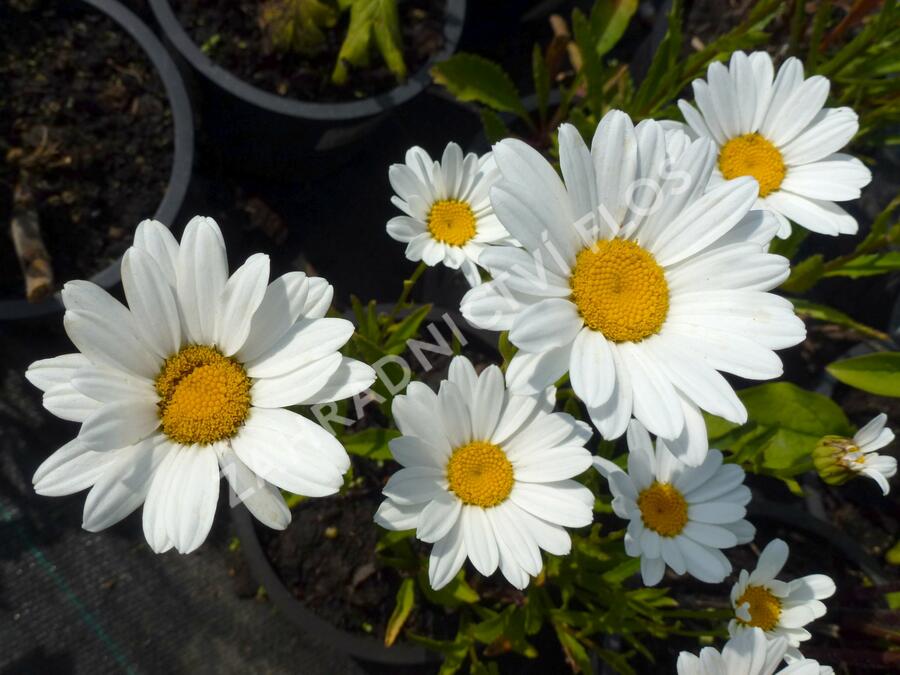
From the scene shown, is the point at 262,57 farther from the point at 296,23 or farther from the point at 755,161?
the point at 755,161

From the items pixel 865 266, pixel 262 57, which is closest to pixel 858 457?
pixel 865 266

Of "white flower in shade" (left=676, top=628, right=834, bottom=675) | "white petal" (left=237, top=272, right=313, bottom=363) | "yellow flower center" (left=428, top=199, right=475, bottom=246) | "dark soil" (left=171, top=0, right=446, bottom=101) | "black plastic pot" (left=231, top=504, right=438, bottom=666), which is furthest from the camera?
"dark soil" (left=171, top=0, right=446, bottom=101)

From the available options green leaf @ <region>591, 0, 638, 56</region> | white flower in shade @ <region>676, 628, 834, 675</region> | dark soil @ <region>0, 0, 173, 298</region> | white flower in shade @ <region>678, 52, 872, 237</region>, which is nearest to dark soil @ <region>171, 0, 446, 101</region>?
dark soil @ <region>0, 0, 173, 298</region>

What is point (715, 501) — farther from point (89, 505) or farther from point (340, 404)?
point (89, 505)

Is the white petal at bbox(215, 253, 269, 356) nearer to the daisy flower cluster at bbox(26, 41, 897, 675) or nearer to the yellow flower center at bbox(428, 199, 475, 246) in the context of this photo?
the daisy flower cluster at bbox(26, 41, 897, 675)

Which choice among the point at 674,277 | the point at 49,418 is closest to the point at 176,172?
the point at 49,418

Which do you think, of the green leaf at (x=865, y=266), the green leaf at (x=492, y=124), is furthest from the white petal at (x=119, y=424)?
the green leaf at (x=865, y=266)

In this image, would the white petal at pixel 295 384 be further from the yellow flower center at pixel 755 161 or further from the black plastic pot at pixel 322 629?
the yellow flower center at pixel 755 161
